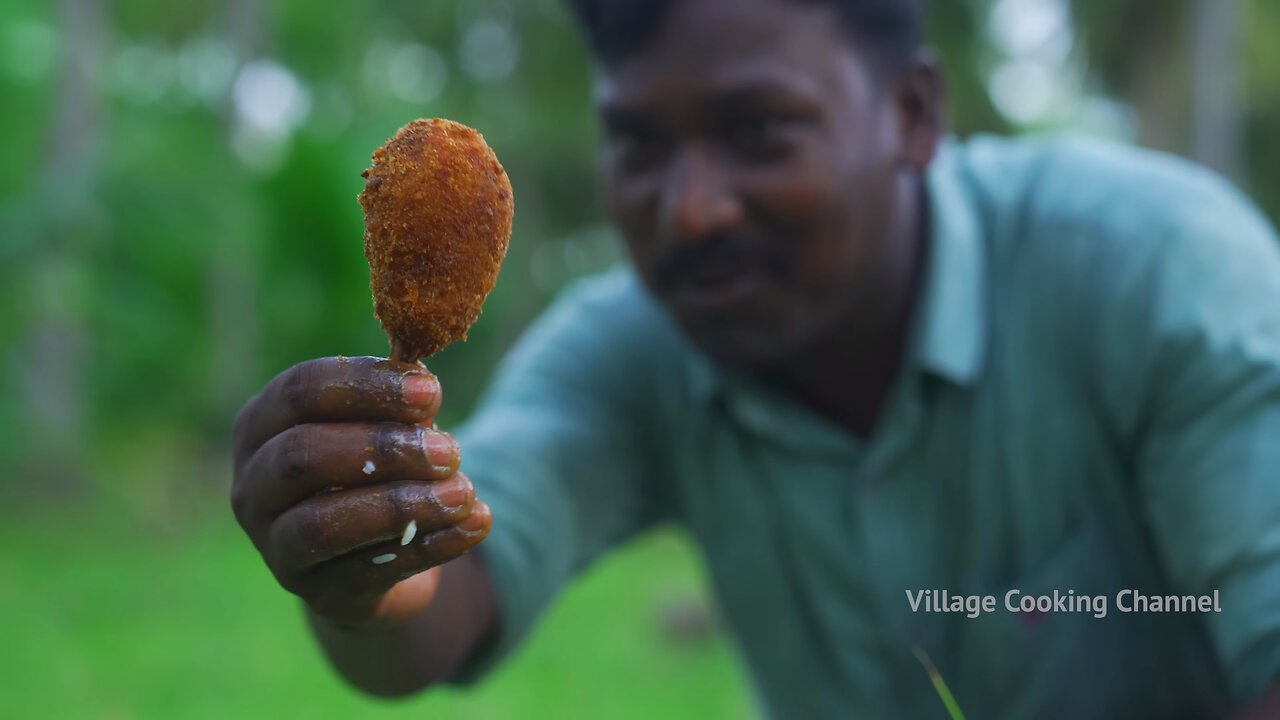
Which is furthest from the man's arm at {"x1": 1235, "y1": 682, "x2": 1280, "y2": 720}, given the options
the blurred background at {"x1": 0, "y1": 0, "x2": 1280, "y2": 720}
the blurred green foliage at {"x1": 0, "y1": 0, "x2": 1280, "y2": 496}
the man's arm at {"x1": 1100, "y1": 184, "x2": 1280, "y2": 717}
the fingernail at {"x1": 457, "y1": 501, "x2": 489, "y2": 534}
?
the blurred green foliage at {"x1": 0, "y1": 0, "x2": 1280, "y2": 496}

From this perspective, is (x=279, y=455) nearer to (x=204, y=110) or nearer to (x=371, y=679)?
(x=371, y=679)

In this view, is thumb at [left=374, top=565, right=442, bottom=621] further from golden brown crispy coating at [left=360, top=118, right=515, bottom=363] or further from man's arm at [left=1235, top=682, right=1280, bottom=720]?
man's arm at [left=1235, top=682, right=1280, bottom=720]

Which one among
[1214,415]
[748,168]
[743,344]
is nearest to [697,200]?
[748,168]

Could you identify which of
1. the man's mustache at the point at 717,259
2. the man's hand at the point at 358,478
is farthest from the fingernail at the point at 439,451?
the man's mustache at the point at 717,259

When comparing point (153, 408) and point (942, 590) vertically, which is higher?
point (942, 590)

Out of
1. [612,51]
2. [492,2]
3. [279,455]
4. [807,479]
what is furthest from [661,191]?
[492,2]

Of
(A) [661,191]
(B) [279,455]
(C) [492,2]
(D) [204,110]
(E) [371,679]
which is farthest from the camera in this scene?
(D) [204,110]
